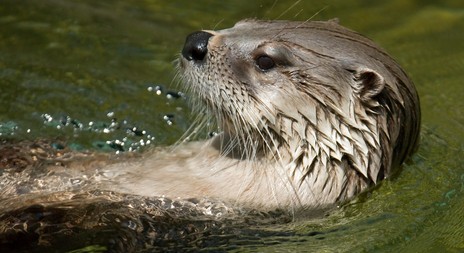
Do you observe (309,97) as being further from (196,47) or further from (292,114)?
(196,47)

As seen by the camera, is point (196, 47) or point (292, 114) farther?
point (196, 47)

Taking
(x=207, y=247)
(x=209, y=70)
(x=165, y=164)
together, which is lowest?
(x=207, y=247)

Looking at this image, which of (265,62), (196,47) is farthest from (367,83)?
(196,47)

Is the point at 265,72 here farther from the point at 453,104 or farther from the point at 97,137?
the point at 453,104

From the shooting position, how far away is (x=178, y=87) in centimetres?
561

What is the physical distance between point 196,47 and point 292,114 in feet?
1.66

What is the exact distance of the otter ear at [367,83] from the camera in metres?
3.75

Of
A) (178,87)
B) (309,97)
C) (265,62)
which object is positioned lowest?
(178,87)

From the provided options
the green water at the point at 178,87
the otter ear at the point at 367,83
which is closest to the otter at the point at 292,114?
the otter ear at the point at 367,83

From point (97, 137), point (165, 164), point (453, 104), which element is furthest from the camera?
point (453, 104)

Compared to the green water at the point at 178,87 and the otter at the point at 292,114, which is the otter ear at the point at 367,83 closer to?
the otter at the point at 292,114

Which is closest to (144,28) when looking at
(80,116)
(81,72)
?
(81,72)

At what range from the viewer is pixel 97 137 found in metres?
5.00

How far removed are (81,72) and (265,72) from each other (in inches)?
78.1
